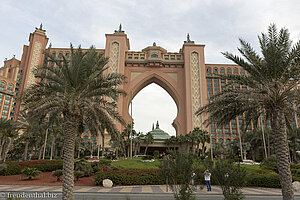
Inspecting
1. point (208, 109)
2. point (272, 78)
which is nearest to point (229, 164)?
point (208, 109)

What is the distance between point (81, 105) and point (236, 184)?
8236 mm

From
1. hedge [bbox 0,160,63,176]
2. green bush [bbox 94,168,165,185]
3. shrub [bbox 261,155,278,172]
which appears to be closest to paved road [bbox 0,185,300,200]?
green bush [bbox 94,168,165,185]

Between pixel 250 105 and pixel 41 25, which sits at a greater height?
pixel 41 25

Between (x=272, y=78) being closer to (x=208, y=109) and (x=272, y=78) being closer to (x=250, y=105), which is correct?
(x=250, y=105)

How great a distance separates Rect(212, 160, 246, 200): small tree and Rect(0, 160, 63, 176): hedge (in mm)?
20815

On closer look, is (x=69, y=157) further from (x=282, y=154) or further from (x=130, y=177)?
(x=282, y=154)

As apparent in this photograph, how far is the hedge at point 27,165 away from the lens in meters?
22.5

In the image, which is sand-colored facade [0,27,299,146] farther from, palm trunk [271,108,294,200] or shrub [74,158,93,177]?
palm trunk [271,108,294,200]

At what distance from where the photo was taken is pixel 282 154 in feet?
35.6

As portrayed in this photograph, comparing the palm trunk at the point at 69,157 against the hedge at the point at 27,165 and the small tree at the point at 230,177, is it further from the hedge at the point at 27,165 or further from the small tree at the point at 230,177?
the hedge at the point at 27,165

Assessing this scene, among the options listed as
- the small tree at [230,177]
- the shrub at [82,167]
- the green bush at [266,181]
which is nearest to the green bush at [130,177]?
the shrub at [82,167]

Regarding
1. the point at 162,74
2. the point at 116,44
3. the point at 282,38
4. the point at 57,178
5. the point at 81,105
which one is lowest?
the point at 57,178

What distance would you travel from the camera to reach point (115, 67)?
58594mm

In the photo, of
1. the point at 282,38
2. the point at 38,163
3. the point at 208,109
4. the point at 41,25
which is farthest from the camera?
the point at 41,25
